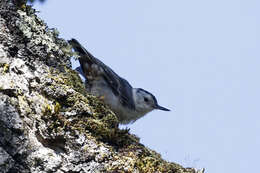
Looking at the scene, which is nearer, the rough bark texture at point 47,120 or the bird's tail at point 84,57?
the rough bark texture at point 47,120

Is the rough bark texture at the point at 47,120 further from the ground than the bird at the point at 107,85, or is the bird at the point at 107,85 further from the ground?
the bird at the point at 107,85

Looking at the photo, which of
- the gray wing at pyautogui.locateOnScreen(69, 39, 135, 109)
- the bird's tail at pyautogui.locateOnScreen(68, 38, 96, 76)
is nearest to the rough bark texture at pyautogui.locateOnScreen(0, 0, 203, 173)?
the bird's tail at pyautogui.locateOnScreen(68, 38, 96, 76)

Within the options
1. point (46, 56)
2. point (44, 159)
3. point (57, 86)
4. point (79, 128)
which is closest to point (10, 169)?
point (44, 159)

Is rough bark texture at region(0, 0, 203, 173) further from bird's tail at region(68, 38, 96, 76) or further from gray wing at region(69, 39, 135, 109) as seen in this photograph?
gray wing at region(69, 39, 135, 109)

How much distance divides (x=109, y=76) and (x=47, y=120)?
325cm

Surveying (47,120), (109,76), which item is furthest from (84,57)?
(47,120)

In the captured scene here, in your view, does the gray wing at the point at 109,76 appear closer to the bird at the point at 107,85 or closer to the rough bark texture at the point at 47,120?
the bird at the point at 107,85

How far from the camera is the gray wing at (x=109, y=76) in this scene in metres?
4.58

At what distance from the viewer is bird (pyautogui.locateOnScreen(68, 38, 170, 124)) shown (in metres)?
4.88

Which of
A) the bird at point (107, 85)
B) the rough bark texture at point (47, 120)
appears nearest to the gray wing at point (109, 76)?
the bird at point (107, 85)

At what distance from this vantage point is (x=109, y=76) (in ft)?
18.2

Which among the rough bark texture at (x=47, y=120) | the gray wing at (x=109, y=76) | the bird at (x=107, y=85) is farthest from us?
the bird at (x=107, y=85)

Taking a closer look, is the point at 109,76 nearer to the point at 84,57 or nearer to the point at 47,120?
the point at 84,57

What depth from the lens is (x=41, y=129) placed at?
7.48 feet
